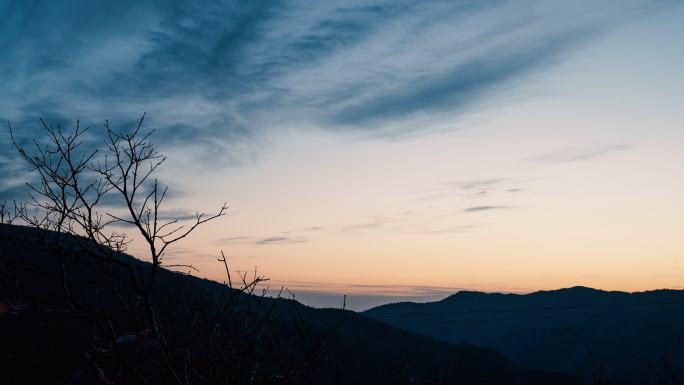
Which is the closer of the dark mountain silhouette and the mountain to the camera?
the dark mountain silhouette

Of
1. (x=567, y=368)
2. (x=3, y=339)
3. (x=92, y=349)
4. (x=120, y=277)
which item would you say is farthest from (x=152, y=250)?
(x=567, y=368)

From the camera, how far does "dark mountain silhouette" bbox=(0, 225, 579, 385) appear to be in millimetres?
6218

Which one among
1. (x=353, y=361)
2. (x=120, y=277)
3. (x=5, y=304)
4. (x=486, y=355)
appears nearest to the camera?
(x=120, y=277)

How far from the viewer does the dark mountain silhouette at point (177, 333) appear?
6.22 metres

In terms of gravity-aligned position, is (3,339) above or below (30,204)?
below

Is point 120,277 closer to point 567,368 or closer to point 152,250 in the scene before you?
point 152,250

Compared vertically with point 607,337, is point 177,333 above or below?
above

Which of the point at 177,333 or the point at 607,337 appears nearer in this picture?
the point at 177,333

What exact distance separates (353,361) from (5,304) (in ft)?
282

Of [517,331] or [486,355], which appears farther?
[517,331]

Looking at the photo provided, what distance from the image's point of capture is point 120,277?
5.71m

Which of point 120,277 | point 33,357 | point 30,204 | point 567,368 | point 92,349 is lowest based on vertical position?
point 567,368

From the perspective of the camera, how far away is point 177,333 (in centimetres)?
715

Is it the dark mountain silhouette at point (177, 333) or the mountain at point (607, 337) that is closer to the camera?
the dark mountain silhouette at point (177, 333)
